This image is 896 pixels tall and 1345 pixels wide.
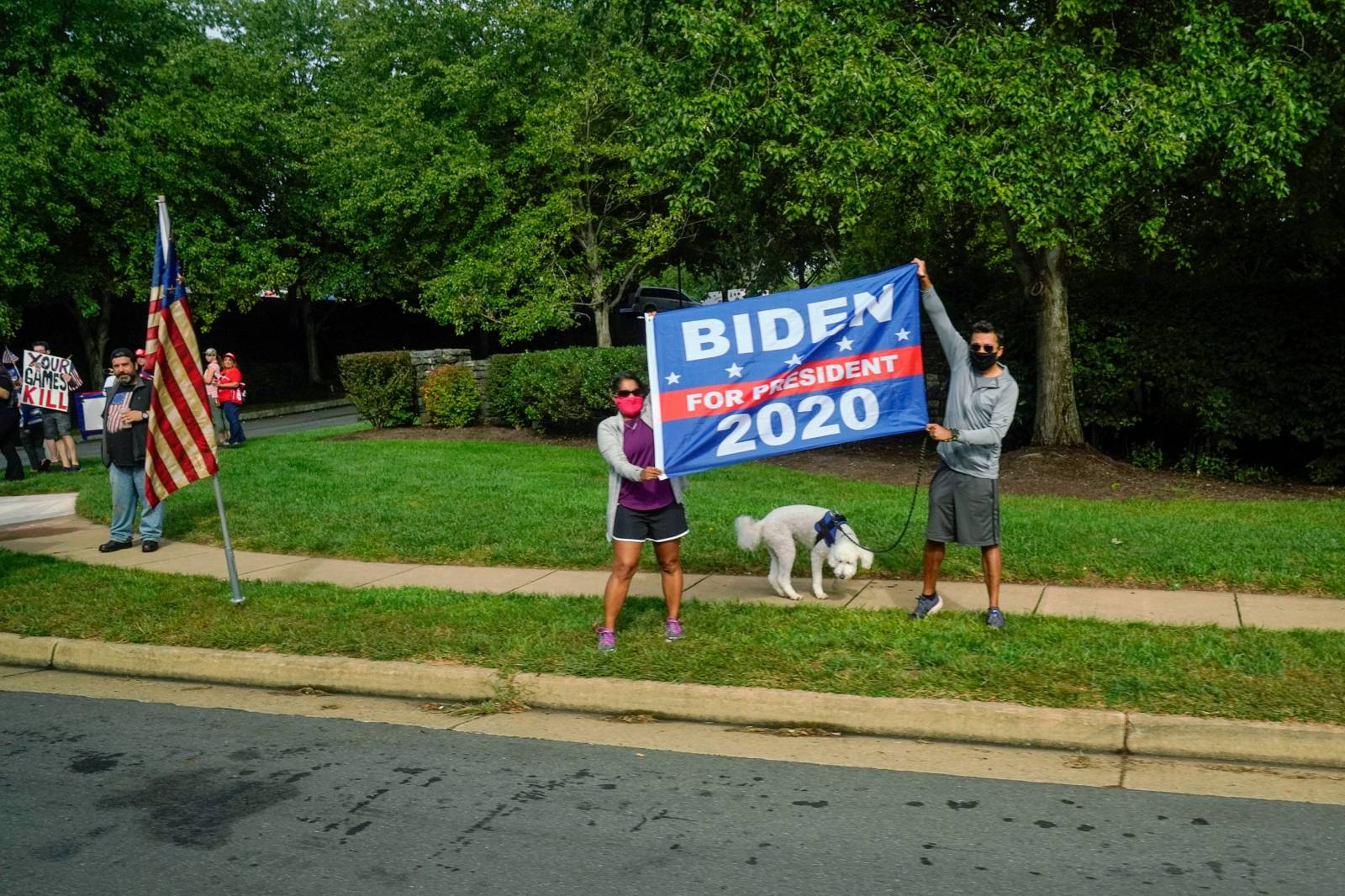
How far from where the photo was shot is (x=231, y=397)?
18.7 meters

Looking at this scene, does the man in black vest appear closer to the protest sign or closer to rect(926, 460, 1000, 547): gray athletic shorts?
the protest sign

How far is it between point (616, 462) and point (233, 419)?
46.7ft

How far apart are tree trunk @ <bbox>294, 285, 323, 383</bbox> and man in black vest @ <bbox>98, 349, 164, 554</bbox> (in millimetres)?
26639

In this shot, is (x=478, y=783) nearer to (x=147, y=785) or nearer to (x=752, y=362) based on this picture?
(x=147, y=785)

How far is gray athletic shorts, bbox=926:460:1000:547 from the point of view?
6852 millimetres

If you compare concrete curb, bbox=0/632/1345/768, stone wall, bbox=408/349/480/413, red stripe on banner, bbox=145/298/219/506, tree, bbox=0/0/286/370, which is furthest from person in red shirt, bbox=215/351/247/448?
concrete curb, bbox=0/632/1345/768

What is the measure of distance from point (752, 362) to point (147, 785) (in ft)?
13.6

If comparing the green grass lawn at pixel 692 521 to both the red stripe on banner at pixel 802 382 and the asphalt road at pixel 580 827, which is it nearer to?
the red stripe on banner at pixel 802 382

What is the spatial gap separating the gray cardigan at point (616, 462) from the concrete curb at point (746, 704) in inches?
44.0

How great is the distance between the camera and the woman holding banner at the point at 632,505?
21.9 ft

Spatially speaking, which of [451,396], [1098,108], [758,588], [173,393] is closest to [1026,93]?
[1098,108]

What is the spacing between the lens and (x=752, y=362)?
715 cm

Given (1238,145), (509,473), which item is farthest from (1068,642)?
(509,473)

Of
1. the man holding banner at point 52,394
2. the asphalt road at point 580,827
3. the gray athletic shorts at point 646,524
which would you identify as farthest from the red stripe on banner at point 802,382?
the man holding banner at point 52,394
